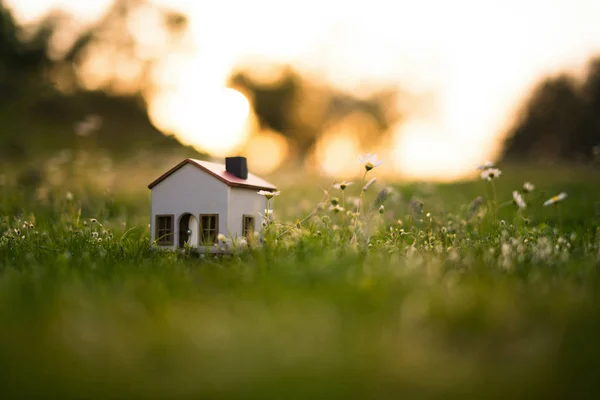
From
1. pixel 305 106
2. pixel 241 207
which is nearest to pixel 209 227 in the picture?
pixel 241 207

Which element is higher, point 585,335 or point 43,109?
point 43,109

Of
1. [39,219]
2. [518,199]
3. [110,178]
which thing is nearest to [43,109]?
[110,178]

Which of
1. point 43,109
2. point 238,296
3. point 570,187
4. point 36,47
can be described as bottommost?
point 238,296

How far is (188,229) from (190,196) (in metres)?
0.55

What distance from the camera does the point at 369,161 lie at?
528cm

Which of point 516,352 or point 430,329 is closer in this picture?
point 516,352

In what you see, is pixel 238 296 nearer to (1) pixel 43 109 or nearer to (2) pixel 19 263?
(2) pixel 19 263

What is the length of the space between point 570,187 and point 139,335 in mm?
11722

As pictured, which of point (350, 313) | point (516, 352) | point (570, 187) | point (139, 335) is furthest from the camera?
point (570, 187)

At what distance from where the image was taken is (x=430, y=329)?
265cm

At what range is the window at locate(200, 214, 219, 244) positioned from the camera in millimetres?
5336

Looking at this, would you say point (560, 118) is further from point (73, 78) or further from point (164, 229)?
point (164, 229)

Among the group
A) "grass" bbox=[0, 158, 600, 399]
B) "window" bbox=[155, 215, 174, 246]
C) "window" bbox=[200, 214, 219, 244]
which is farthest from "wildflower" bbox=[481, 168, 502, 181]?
"window" bbox=[155, 215, 174, 246]

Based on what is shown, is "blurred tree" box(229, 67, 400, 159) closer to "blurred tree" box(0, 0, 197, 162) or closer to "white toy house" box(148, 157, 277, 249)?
"blurred tree" box(0, 0, 197, 162)
